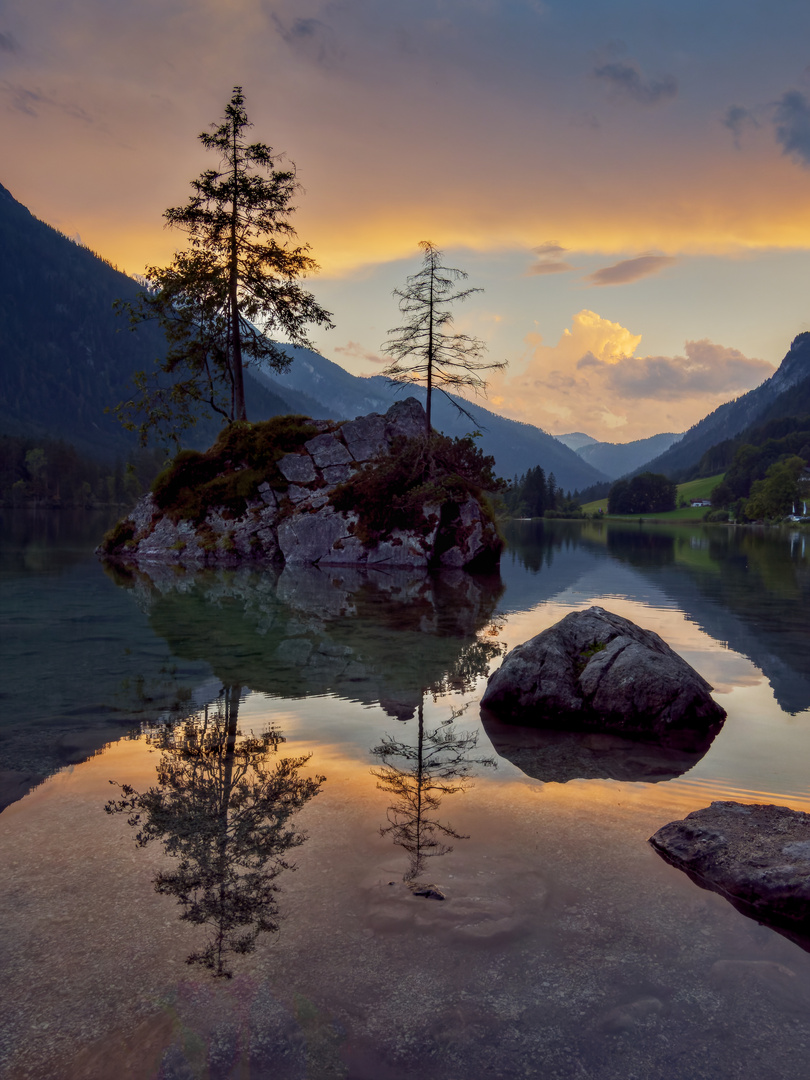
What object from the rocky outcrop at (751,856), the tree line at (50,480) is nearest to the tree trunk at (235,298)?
the rocky outcrop at (751,856)

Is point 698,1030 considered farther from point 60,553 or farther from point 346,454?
point 60,553

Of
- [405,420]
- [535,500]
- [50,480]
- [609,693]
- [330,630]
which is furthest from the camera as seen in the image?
[535,500]

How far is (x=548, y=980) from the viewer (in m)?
4.09

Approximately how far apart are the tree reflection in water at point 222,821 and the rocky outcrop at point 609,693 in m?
3.45

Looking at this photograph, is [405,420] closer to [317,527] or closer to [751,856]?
[317,527]

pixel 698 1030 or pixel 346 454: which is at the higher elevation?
pixel 346 454

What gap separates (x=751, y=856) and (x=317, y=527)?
93.8 ft

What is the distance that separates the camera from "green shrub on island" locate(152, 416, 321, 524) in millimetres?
34312

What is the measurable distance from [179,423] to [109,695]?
32.9m

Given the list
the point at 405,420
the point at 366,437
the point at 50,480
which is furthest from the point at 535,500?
the point at 366,437

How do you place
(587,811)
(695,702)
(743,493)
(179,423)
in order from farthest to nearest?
(743,493) < (179,423) < (695,702) < (587,811)

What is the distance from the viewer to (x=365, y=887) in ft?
16.5

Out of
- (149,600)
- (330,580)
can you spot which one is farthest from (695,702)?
(330,580)

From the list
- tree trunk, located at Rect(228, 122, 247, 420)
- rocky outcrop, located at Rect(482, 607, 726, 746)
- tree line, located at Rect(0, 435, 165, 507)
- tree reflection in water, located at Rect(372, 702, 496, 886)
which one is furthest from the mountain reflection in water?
tree line, located at Rect(0, 435, 165, 507)
